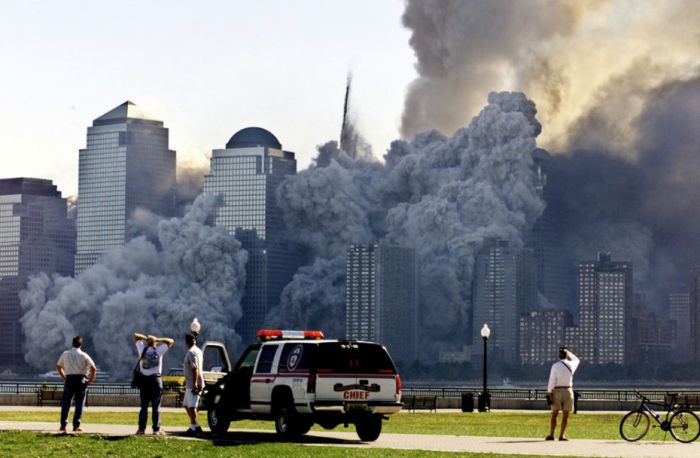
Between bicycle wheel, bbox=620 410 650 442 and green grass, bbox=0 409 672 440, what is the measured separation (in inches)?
34.6

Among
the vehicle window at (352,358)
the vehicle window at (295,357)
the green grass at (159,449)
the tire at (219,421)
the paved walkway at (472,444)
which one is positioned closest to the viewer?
the green grass at (159,449)

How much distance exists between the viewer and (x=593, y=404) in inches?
3214

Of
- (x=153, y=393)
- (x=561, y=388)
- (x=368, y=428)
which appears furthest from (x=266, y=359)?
(x=561, y=388)

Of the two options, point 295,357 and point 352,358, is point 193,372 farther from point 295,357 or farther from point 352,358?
point 352,358

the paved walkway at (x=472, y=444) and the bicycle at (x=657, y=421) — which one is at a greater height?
the bicycle at (x=657, y=421)

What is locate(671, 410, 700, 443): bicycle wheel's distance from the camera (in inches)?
1751

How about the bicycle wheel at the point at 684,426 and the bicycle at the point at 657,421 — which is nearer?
the bicycle at the point at 657,421

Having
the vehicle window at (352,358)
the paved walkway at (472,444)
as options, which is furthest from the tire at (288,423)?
the vehicle window at (352,358)

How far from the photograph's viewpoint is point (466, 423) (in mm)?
60969

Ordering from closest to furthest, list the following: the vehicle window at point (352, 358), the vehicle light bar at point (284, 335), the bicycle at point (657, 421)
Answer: the vehicle window at point (352, 358), the bicycle at point (657, 421), the vehicle light bar at point (284, 335)

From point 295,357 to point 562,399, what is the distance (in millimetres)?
7615

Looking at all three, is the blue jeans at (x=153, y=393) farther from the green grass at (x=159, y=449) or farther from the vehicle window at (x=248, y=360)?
the vehicle window at (x=248, y=360)

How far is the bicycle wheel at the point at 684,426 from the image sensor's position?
44.5 meters

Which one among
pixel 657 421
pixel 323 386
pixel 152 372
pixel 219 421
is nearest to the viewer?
pixel 152 372
